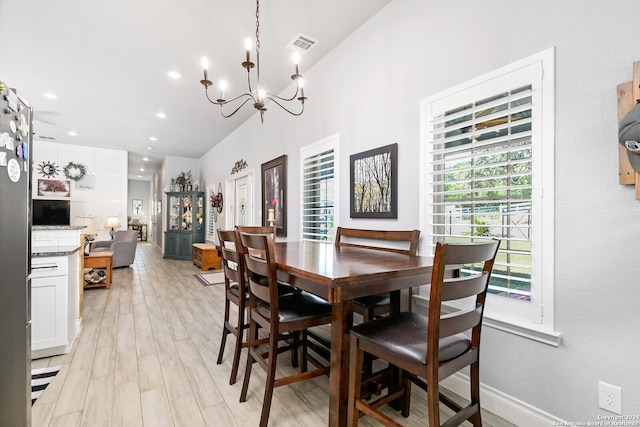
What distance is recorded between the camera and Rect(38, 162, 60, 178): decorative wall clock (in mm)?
7109

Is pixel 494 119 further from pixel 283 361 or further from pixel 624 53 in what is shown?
pixel 283 361

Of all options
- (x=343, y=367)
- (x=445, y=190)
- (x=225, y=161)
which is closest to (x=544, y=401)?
(x=343, y=367)

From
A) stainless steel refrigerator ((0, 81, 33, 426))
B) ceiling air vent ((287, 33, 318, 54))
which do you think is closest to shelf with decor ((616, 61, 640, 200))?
ceiling air vent ((287, 33, 318, 54))

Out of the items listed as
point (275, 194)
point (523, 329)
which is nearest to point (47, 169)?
point (275, 194)

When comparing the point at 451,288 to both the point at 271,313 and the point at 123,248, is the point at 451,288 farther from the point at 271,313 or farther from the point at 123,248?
the point at 123,248

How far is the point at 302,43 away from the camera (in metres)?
3.12

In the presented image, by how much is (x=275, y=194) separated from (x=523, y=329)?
3374mm

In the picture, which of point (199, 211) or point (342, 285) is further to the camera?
point (199, 211)

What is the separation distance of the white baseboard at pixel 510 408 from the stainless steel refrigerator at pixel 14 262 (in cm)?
241

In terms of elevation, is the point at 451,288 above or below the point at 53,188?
below

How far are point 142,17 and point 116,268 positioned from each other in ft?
18.2

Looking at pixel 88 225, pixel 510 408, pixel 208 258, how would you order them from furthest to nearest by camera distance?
pixel 88 225 → pixel 208 258 → pixel 510 408

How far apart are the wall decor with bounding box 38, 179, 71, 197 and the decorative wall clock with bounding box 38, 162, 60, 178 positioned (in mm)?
178

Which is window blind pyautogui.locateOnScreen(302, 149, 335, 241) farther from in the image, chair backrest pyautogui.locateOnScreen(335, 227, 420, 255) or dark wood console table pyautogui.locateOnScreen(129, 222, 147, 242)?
dark wood console table pyautogui.locateOnScreen(129, 222, 147, 242)
